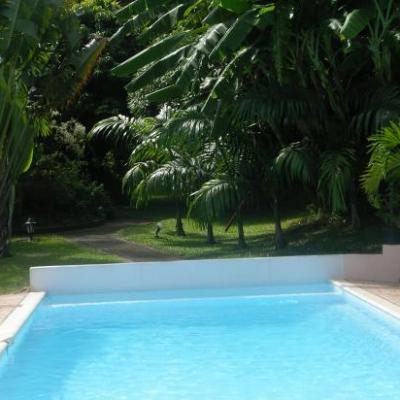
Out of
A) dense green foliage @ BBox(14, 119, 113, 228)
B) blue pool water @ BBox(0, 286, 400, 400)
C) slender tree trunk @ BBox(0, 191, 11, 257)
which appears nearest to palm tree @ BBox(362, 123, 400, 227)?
blue pool water @ BBox(0, 286, 400, 400)

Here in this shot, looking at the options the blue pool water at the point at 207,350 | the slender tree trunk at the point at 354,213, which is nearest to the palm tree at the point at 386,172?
the blue pool water at the point at 207,350

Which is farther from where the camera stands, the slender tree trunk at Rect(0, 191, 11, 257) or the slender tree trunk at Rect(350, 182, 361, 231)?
the slender tree trunk at Rect(0, 191, 11, 257)

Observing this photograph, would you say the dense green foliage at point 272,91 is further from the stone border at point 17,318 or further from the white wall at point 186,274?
the stone border at point 17,318

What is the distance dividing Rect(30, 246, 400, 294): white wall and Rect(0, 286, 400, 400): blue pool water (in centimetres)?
24

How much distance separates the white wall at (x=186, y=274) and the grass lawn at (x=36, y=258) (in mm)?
764

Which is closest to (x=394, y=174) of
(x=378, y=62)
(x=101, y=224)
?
(x=378, y=62)

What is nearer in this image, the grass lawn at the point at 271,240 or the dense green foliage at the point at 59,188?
the grass lawn at the point at 271,240

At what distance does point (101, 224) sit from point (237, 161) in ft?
33.5

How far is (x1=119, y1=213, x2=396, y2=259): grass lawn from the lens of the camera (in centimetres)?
1494

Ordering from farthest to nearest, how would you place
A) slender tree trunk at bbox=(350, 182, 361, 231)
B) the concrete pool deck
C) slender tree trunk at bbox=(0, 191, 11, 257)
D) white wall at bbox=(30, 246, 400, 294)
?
slender tree trunk at bbox=(0, 191, 11, 257) → slender tree trunk at bbox=(350, 182, 361, 231) → white wall at bbox=(30, 246, 400, 294) → the concrete pool deck

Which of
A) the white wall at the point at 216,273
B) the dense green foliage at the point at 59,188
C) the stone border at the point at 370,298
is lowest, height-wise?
the stone border at the point at 370,298

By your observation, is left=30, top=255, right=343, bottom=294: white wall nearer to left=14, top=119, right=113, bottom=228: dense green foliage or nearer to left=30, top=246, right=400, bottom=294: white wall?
left=30, top=246, right=400, bottom=294: white wall

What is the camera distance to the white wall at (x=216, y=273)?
38.9 ft

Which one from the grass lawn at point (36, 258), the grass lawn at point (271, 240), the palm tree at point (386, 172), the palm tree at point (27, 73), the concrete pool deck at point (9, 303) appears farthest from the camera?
the grass lawn at point (271, 240)
